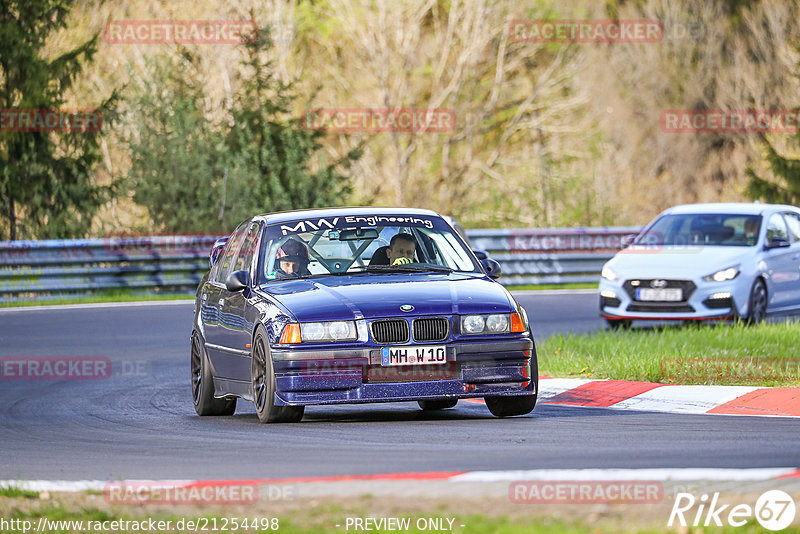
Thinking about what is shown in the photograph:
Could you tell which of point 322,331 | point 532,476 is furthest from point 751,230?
point 532,476

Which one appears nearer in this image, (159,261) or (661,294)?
(661,294)

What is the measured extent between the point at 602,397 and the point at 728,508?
593cm

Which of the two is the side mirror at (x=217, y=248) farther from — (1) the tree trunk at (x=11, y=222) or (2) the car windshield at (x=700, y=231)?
(1) the tree trunk at (x=11, y=222)

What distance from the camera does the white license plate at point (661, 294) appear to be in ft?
61.1

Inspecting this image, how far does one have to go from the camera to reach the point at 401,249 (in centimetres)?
1162

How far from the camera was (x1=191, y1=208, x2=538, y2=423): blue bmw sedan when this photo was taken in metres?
10.3

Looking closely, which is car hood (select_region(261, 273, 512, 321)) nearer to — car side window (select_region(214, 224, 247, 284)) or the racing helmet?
the racing helmet

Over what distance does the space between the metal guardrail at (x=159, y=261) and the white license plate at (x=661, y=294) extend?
353 inches

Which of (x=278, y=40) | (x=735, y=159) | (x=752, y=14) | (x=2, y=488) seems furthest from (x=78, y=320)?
(x=752, y=14)

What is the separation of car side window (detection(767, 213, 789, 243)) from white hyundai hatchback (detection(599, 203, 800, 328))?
1 cm

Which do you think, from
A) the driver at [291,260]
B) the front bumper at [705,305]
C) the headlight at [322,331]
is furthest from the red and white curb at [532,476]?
the front bumper at [705,305]

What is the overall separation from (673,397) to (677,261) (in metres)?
7.40

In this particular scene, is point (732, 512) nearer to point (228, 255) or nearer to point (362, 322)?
point (362, 322)

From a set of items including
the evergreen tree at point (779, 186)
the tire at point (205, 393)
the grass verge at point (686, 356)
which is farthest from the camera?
the evergreen tree at point (779, 186)
